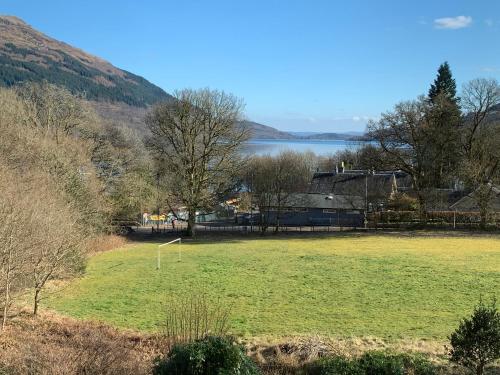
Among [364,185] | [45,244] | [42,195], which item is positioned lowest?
[45,244]

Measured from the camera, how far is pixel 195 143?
49844 mm

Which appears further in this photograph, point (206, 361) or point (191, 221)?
point (191, 221)

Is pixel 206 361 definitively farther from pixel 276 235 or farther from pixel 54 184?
pixel 276 235

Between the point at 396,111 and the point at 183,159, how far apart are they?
22433 millimetres

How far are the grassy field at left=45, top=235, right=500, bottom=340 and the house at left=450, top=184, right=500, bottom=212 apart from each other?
38.4 feet

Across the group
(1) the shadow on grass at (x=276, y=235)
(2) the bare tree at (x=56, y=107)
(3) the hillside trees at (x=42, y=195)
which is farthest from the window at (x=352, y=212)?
(3) the hillside trees at (x=42, y=195)

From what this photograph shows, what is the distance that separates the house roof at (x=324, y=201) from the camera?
2167 inches

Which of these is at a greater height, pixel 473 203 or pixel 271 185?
pixel 271 185

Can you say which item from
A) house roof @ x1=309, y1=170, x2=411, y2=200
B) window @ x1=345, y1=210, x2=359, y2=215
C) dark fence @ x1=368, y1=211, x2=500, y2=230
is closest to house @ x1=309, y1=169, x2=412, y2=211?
house roof @ x1=309, y1=170, x2=411, y2=200

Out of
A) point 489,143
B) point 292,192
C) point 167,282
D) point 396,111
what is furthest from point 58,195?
point 489,143

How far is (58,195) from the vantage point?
26188 mm

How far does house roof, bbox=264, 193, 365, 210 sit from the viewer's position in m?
55.0

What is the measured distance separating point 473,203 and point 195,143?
31265 millimetres

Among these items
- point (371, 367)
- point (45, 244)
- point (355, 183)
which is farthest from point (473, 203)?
point (371, 367)
